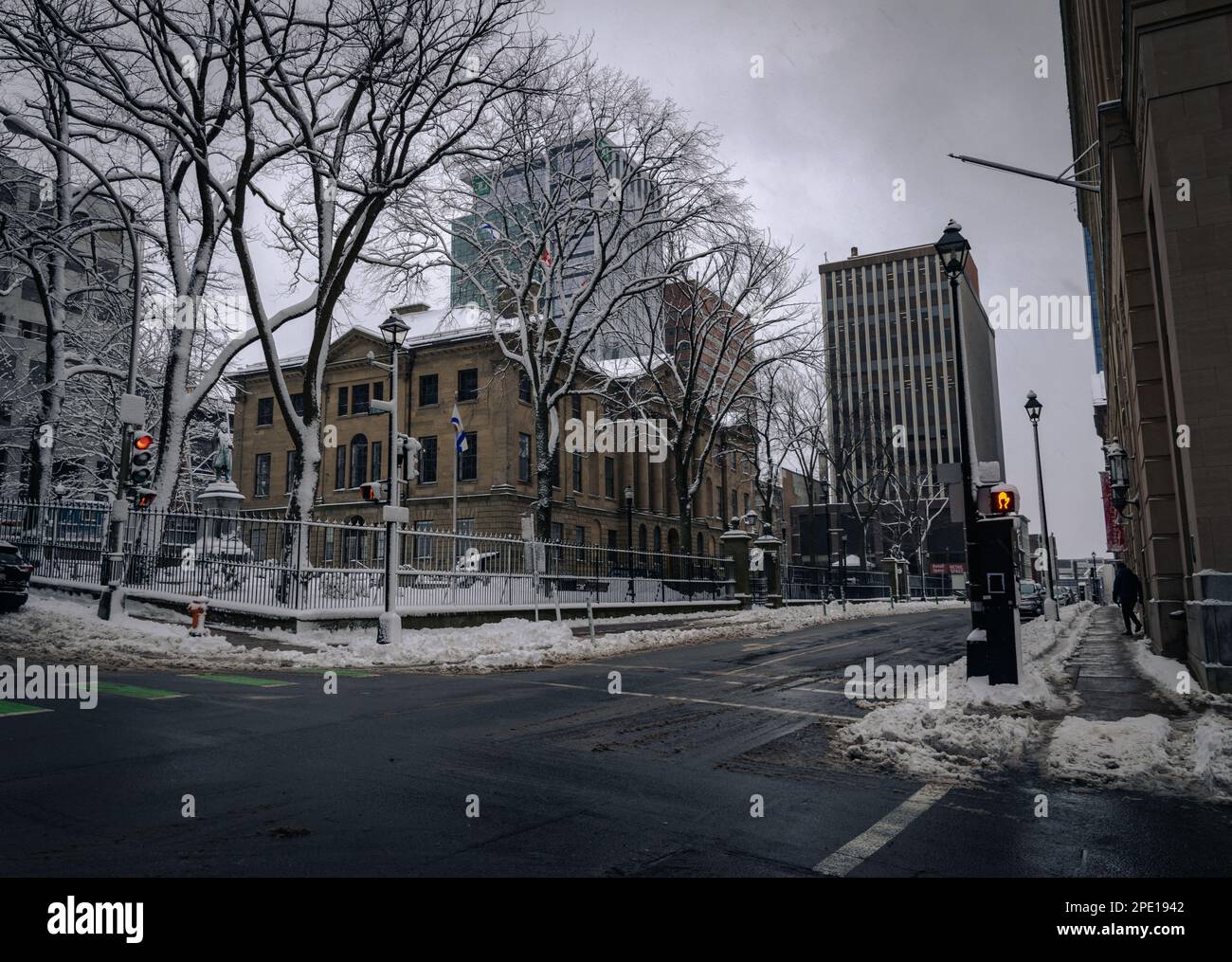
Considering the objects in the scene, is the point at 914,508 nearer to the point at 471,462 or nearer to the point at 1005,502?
the point at 471,462

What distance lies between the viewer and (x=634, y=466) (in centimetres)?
5984

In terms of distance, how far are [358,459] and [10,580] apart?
34518mm

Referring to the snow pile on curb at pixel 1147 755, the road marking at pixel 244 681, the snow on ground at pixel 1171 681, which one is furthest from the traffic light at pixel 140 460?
the snow on ground at pixel 1171 681

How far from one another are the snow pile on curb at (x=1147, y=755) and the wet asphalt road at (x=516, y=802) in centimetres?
30

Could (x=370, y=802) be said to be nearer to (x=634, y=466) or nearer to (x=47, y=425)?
(x=47, y=425)

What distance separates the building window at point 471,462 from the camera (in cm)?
4719

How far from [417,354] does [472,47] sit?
98.2 feet

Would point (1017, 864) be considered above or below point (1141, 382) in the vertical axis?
below

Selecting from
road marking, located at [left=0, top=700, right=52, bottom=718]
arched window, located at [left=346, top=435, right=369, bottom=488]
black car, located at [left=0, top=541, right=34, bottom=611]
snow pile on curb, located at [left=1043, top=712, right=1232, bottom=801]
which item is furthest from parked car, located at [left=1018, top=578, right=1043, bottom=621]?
arched window, located at [left=346, top=435, right=369, bottom=488]

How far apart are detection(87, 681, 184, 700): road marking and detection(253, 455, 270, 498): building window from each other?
4582 centimetres

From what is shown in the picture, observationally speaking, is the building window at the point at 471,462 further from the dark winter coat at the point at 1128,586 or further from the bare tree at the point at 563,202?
Answer: the dark winter coat at the point at 1128,586

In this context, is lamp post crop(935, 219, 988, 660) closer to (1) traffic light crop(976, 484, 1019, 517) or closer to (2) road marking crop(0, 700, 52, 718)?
(1) traffic light crop(976, 484, 1019, 517)
